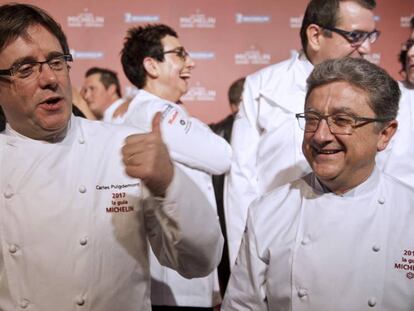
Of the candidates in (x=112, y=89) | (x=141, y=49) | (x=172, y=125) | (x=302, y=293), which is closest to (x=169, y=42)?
(x=141, y=49)

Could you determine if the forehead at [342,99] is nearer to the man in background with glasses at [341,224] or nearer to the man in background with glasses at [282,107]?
the man in background with glasses at [341,224]

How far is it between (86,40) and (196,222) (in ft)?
15.9

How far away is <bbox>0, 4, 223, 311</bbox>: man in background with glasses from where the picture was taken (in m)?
1.50

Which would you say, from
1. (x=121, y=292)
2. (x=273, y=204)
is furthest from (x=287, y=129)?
(x=121, y=292)

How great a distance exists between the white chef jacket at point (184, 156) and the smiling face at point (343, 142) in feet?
2.54

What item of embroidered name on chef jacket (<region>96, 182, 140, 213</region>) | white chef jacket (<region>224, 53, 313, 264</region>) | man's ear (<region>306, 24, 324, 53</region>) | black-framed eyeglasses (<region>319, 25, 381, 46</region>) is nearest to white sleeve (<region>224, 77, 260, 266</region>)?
white chef jacket (<region>224, 53, 313, 264</region>)

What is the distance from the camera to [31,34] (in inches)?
61.7

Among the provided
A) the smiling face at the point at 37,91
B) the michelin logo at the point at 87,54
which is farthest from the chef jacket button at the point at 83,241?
the michelin logo at the point at 87,54

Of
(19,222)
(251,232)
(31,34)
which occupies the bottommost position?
(251,232)

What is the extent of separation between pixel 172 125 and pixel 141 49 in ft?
1.96

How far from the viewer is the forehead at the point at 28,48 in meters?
1.55

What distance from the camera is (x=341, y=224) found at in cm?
165

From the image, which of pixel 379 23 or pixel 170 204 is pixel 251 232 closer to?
pixel 170 204

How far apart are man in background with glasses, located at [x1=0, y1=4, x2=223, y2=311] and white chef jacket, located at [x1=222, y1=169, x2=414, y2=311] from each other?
0.25m
